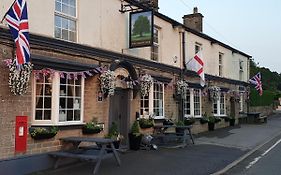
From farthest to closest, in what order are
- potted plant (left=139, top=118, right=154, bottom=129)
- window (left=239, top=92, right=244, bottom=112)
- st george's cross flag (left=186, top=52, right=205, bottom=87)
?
window (left=239, top=92, right=244, bottom=112) → st george's cross flag (left=186, top=52, right=205, bottom=87) → potted plant (left=139, top=118, right=154, bottom=129)

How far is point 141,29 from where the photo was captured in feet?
43.3

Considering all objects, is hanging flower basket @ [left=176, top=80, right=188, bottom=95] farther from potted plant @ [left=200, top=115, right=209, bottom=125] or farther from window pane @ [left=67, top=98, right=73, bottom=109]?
window pane @ [left=67, top=98, right=73, bottom=109]

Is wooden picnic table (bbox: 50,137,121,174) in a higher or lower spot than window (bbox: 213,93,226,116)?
lower

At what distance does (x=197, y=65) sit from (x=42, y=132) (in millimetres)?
10772

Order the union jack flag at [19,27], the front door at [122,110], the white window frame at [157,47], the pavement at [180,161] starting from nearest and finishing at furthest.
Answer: the union jack flag at [19,27], the pavement at [180,161], the front door at [122,110], the white window frame at [157,47]

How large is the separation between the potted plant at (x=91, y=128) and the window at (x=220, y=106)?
13.0 m

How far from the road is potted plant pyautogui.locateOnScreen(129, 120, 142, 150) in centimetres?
386

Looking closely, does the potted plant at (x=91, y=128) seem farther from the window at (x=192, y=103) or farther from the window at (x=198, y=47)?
the window at (x=198, y=47)

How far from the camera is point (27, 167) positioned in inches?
363

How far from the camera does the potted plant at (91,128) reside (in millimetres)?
11359

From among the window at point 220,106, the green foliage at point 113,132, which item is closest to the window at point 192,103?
the window at point 220,106

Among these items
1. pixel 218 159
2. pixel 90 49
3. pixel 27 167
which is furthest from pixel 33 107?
pixel 218 159

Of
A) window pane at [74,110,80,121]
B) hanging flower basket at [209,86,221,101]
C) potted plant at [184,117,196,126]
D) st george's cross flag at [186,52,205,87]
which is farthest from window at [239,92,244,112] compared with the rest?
window pane at [74,110,80,121]

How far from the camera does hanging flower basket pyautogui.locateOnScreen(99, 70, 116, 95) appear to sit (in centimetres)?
1193
